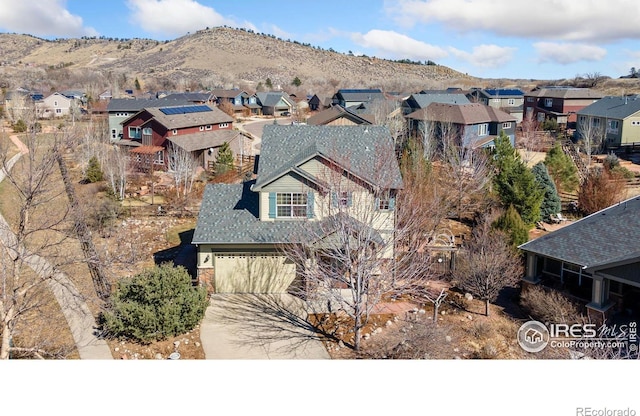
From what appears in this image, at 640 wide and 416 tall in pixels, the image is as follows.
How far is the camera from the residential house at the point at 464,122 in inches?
1684

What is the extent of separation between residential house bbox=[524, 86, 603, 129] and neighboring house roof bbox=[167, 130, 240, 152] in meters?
32.6

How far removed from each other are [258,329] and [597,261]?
34.3 feet

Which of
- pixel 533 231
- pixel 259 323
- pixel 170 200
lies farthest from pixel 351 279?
pixel 170 200

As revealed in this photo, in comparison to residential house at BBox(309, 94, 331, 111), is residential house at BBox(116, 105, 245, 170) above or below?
below

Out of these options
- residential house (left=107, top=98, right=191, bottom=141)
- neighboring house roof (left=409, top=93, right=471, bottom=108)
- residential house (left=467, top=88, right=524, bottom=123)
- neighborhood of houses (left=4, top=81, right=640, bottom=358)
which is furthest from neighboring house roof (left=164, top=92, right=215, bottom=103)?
neighborhood of houses (left=4, top=81, right=640, bottom=358)

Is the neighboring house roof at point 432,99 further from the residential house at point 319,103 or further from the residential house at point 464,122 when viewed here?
the residential house at point 319,103

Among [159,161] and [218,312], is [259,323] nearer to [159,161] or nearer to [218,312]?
[218,312]

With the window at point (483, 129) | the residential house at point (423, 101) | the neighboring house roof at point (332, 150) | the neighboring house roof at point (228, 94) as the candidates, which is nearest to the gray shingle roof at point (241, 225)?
the neighboring house roof at point (332, 150)

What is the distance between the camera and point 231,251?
64.8 ft

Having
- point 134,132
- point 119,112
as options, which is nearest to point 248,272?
point 134,132

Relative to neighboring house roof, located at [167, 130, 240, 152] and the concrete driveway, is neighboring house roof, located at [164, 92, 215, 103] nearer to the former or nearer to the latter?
neighboring house roof, located at [167, 130, 240, 152]

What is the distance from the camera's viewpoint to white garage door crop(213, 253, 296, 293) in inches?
780

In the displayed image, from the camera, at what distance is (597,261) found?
16.3 m
